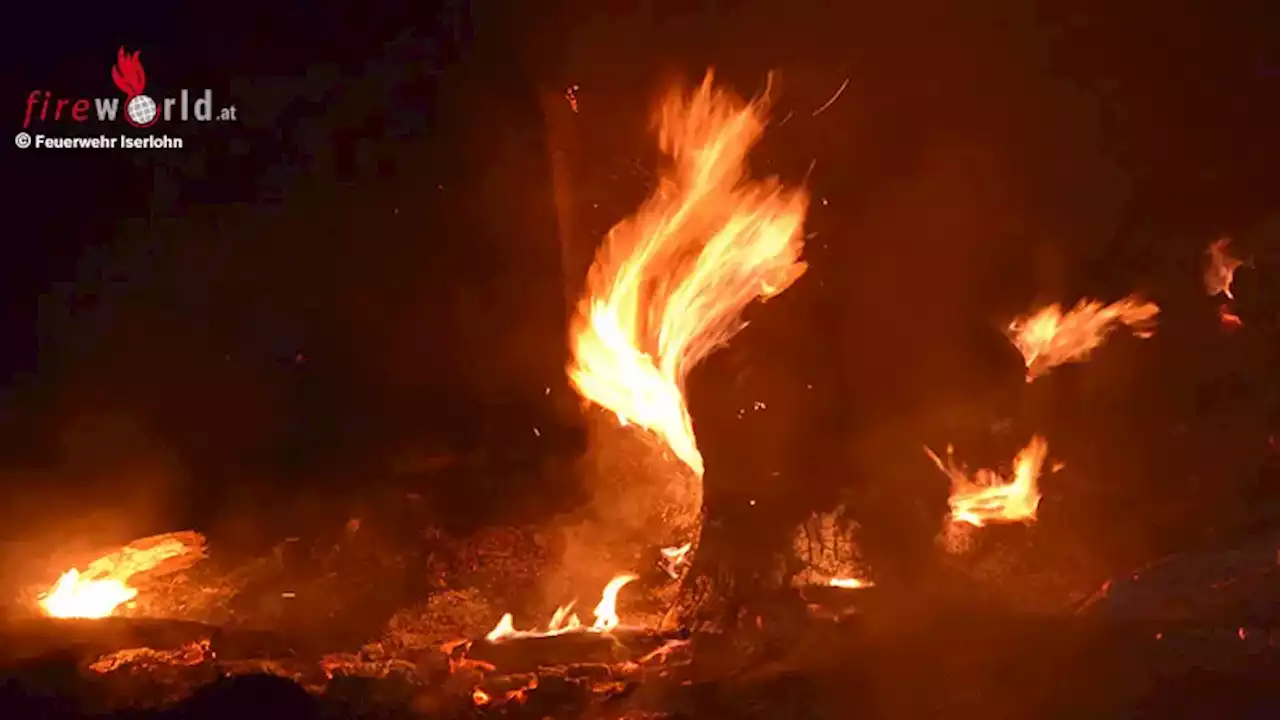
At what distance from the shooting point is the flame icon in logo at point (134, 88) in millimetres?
4328

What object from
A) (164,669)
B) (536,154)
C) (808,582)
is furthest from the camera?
(536,154)

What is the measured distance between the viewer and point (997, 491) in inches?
178

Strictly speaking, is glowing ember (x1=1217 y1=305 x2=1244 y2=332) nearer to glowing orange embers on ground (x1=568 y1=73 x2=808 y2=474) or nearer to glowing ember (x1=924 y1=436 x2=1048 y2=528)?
glowing ember (x1=924 y1=436 x2=1048 y2=528)

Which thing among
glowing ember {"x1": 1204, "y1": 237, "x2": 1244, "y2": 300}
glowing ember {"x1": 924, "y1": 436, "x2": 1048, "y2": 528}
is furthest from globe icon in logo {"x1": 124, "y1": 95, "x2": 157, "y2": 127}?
glowing ember {"x1": 1204, "y1": 237, "x2": 1244, "y2": 300}

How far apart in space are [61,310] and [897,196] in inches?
140

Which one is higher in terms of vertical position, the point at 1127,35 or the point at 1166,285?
the point at 1127,35

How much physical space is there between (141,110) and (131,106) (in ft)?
0.13

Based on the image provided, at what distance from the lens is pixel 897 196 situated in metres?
4.55

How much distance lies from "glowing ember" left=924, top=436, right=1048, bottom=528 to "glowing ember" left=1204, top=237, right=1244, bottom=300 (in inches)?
39.2

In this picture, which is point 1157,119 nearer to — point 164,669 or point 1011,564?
point 1011,564

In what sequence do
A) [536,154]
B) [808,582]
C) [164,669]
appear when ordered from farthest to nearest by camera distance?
[536,154] < [808,582] < [164,669]

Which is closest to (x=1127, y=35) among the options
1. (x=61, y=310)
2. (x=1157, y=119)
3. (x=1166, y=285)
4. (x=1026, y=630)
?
(x=1157, y=119)

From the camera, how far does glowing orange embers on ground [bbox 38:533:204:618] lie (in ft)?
13.5

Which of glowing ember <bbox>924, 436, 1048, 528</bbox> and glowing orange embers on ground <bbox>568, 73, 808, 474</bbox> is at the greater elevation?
glowing orange embers on ground <bbox>568, 73, 808, 474</bbox>
